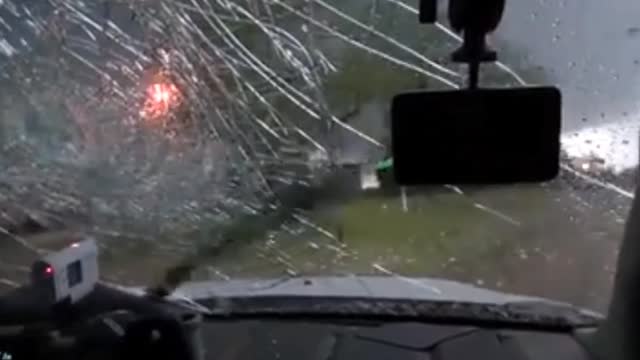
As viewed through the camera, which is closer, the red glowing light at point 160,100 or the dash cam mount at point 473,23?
the dash cam mount at point 473,23

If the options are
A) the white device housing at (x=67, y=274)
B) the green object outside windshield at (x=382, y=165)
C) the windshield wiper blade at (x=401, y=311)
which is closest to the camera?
the white device housing at (x=67, y=274)

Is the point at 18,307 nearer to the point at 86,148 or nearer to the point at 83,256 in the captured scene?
the point at 83,256

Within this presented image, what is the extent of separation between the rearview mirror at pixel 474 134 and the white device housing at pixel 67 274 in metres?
1.02

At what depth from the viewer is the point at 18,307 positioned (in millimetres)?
3711

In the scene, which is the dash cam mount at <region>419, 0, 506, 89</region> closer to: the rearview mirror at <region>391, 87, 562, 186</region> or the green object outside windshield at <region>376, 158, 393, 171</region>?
the rearview mirror at <region>391, 87, 562, 186</region>

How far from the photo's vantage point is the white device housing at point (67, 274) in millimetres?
3596

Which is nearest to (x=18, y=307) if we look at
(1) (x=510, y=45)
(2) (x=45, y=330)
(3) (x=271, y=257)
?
(2) (x=45, y=330)

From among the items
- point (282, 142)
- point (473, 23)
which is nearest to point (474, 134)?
point (473, 23)

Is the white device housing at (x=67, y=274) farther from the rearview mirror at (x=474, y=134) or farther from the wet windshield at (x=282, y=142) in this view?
the rearview mirror at (x=474, y=134)

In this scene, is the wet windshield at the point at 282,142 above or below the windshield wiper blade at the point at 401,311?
above

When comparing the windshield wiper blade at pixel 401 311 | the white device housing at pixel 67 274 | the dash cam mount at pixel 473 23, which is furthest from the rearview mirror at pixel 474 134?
the white device housing at pixel 67 274

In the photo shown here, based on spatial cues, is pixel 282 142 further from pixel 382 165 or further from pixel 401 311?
pixel 401 311

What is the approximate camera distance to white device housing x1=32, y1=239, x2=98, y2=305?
360 centimetres

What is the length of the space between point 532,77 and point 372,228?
69 cm
